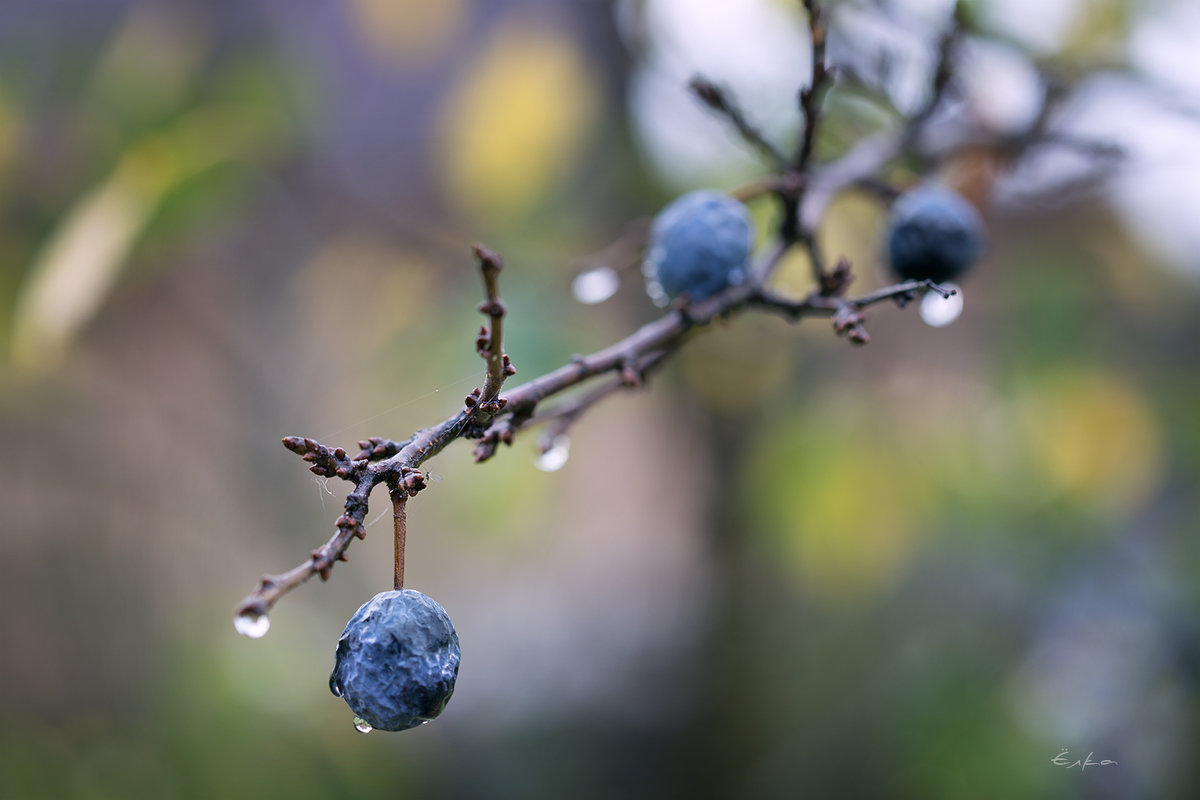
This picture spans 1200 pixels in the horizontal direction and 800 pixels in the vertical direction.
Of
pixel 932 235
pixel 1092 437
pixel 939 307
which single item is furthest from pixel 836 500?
pixel 939 307

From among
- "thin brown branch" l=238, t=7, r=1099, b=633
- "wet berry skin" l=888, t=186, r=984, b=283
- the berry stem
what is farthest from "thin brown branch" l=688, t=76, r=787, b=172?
the berry stem

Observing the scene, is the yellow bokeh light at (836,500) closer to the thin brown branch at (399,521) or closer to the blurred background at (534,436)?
the blurred background at (534,436)

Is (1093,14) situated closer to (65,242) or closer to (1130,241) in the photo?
(1130,241)

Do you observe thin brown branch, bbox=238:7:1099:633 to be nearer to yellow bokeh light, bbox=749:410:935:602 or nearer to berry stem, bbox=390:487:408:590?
berry stem, bbox=390:487:408:590

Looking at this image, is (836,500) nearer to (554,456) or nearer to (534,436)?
(534,436)
